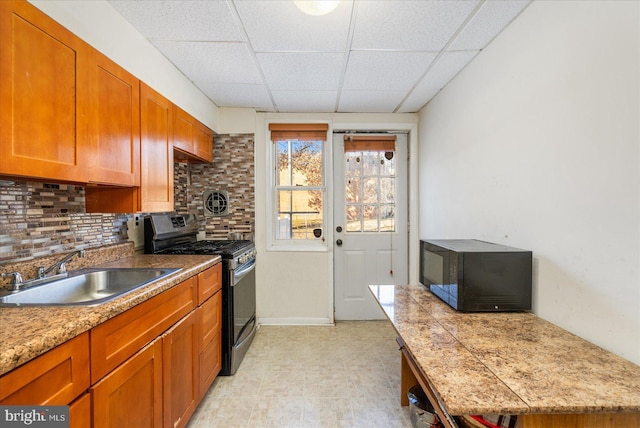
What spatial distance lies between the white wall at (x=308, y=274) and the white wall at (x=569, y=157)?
1.17 meters

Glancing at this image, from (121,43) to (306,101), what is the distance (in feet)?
5.12

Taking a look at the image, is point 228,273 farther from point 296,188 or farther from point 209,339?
point 296,188

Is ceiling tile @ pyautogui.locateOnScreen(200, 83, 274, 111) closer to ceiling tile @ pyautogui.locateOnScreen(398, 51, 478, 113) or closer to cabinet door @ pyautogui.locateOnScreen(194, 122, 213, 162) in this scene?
cabinet door @ pyautogui.locateOnScreen(194, 122, 213, 162)

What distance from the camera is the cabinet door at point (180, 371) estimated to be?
1412 millimetres

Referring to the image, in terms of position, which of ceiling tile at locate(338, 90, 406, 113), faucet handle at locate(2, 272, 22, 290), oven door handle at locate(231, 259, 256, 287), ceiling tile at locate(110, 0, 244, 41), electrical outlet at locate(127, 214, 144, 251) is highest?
ceiling tile at locate(338, 90, 406, 113)

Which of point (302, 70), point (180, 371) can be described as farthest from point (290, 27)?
point (180, 371)

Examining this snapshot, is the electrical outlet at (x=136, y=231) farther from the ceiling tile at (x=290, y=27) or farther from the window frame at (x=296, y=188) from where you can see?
the ceiling tile at (x=290, y=27)

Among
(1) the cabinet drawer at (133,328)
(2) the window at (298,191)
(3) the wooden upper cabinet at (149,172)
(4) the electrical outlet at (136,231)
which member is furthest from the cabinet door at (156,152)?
(2) the window at (298,191)

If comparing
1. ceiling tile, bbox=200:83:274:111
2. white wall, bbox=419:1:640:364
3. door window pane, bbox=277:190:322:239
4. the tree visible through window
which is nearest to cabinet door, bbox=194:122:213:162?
ceiling tile, bbox=200:83:274:111

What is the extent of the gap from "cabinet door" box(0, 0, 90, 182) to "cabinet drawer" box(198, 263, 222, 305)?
860 millimetres

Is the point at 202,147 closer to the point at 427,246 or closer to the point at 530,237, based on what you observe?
the point at 427,246

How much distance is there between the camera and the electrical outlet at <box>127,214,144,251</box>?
2.16m

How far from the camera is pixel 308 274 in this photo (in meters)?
3.12

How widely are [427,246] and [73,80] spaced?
6.54 ft
